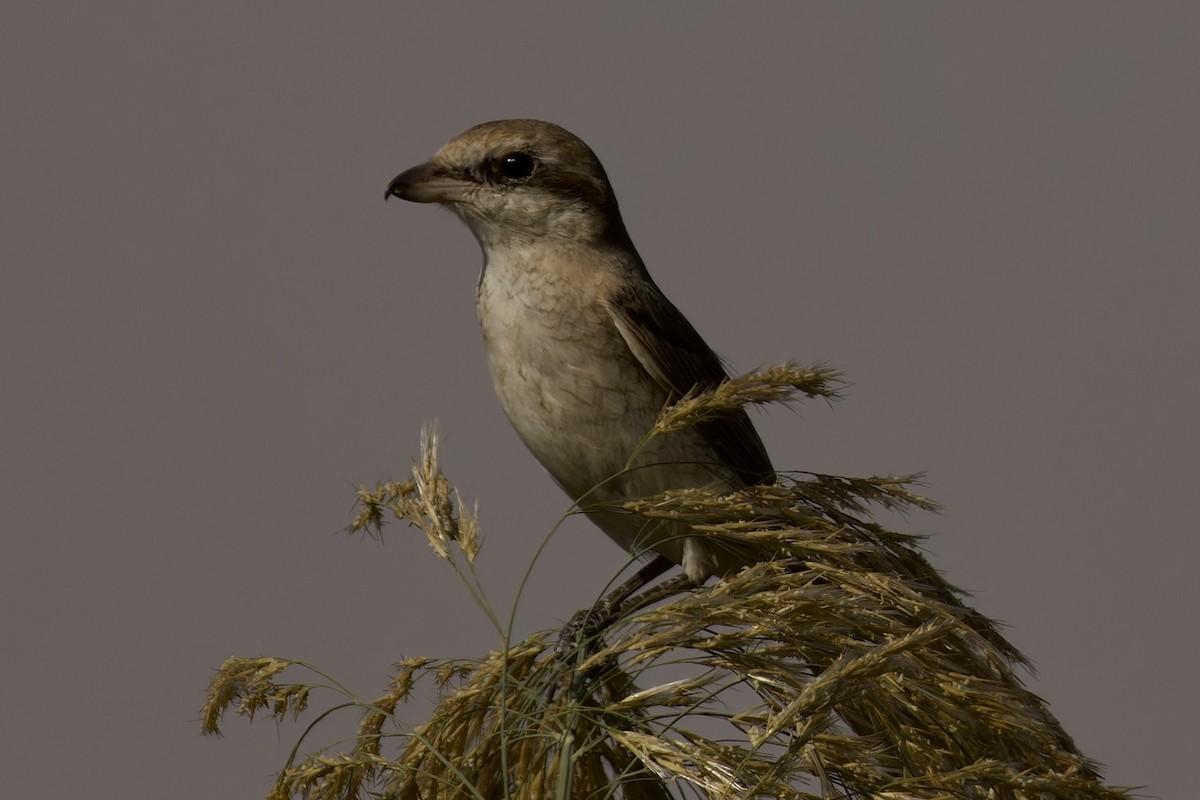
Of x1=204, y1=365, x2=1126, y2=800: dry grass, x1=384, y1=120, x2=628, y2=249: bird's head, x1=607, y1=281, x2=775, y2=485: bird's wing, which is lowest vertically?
x1=204, y1=365, x2=1126, y2=800: dry grass

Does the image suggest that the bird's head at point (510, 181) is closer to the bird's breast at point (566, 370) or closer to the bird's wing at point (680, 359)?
the bird's breast at point (566, 370)

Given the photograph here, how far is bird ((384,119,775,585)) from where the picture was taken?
4098 mm

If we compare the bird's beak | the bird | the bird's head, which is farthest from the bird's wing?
the bird's beak

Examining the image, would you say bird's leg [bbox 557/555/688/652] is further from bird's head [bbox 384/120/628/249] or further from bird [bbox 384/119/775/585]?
bird's head [bbox 384/120/628/249]

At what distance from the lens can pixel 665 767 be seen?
9.66ft

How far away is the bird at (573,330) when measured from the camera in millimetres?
4098

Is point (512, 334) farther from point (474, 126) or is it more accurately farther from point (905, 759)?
point (905, 759)

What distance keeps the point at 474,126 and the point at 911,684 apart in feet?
7.11

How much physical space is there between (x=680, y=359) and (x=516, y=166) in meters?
0.75

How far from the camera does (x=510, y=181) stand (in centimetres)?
422

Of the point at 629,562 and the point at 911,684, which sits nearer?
the point at 911,684

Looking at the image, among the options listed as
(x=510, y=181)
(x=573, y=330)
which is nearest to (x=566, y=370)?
(x=573, y=330)

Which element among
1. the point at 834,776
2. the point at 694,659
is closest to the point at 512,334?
the point at 694,659

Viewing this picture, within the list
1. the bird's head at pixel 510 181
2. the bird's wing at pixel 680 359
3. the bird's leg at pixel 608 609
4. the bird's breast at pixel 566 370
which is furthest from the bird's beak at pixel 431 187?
the bird's leg at pixel 608 609
